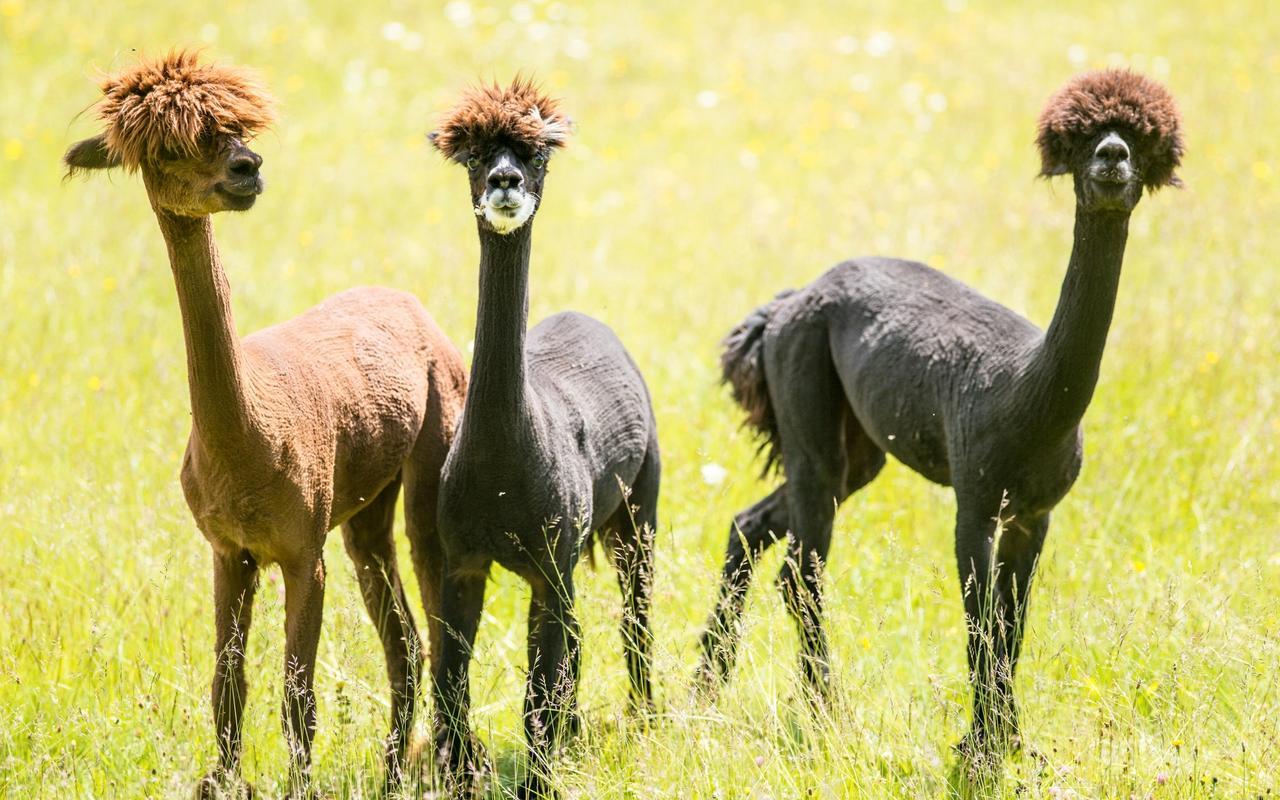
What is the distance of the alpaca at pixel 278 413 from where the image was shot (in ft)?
12.0

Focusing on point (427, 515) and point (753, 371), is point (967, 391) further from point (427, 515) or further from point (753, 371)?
point (427, 515)

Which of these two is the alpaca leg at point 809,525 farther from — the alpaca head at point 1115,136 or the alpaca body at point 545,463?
the alpaca head at point 1115,136

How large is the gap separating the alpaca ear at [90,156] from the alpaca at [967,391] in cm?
240

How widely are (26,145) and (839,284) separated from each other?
27.4 feet

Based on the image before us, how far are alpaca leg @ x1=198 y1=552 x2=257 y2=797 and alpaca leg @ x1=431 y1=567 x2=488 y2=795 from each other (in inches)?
24.0

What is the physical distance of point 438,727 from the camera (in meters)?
4.32

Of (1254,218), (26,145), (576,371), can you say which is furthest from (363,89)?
(576,371)

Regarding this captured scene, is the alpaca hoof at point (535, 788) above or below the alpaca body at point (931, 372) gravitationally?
below

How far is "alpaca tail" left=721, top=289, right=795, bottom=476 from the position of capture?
570 cm

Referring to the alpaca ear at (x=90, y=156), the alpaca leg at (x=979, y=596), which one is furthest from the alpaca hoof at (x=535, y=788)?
the alpaca ear at (x=90, y=156)

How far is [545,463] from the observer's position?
165 inches

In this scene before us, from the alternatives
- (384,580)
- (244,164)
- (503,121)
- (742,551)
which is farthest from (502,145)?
(742,551)

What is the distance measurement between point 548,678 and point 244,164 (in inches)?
72.5

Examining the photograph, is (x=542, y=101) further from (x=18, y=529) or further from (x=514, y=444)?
(x=18, y=529)
